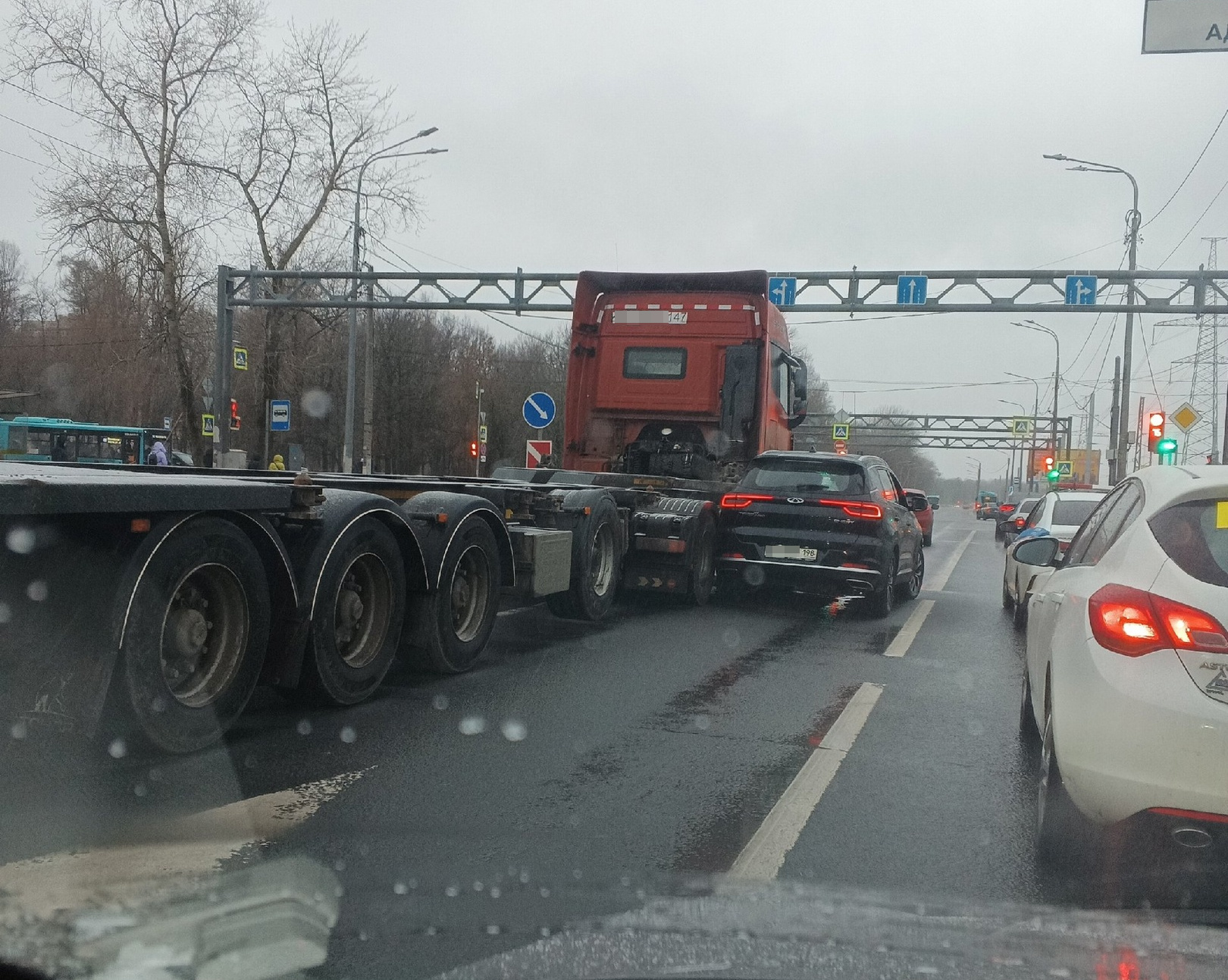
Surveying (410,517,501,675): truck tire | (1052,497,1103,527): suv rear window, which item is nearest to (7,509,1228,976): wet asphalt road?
(410,517,501,675): truck tire

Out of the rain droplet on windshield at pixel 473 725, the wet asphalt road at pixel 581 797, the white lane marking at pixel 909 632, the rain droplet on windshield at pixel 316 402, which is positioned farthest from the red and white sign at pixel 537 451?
the rain droplet on windshield at pixel 316 402

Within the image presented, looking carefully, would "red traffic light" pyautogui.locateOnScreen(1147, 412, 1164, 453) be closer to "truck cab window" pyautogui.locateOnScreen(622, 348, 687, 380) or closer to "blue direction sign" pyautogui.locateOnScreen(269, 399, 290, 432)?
"truck cab window" pyautogui.locateOnScreen(622, 348, 687, 380)

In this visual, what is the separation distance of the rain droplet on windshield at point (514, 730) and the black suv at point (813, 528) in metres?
5.79

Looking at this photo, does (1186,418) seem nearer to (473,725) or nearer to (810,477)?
(810,477)

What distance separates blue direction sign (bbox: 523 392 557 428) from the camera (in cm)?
2133

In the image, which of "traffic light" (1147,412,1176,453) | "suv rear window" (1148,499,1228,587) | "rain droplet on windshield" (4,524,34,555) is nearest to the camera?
"suv rear window" (1148,499,1228,587)

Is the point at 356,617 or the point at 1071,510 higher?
the point at 1071,510

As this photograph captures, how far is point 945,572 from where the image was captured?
20078mm

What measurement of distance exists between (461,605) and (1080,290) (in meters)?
23.9


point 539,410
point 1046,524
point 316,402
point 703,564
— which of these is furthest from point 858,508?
point 316,402

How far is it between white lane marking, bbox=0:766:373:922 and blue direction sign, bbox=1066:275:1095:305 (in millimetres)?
26483

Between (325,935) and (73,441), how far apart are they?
32.9m

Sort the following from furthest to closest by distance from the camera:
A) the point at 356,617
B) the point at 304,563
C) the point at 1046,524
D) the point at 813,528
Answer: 1. the point at 1046,524
2. the point at 813,528
3. the point at 356,617
4. the point at 304,563

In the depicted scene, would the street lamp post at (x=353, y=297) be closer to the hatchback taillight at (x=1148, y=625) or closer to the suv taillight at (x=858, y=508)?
the suv taillight at (x=858, y=508)
